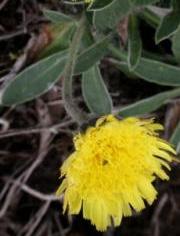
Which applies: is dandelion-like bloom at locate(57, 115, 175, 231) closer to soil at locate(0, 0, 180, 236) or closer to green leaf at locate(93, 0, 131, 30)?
green leaf at locate(93, 0, 131, 30)

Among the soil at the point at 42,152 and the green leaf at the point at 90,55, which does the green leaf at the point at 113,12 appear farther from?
the soil at the point at 42,152

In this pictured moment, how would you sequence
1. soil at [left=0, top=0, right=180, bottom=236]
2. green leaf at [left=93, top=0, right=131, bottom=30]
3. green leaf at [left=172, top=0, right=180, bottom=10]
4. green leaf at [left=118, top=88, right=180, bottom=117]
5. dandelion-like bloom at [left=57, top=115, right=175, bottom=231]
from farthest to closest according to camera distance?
soil at [left=0, top=0, right=180, bottom=236]
green leaf at [left=118, top=88, right=180, bottom=117]
green leaf at [left=172, top=0, right=180, bottom=10]
green leaf at [left=93, top=0, right=131, bottom=30]
dandelion-like bloom at [left=57, top=115, right=175, bottom=231]

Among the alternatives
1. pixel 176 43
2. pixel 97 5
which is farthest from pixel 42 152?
pixel 97 5

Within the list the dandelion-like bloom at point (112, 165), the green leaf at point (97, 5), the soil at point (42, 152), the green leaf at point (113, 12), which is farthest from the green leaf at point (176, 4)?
the soil at point (42, 152)

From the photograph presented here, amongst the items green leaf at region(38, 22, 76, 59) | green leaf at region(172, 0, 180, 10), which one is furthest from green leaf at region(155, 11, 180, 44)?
green leaf at region(38, 22, 76, 59)

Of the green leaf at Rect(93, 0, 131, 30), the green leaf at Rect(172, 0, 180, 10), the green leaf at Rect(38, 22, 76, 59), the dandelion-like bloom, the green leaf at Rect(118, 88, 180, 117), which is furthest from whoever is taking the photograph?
the green leaf at Rect(38, 22, 76, 59)

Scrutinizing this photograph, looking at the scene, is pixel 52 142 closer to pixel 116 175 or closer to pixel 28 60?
pixel 28 60

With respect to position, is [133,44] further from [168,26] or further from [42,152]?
[42,152]
